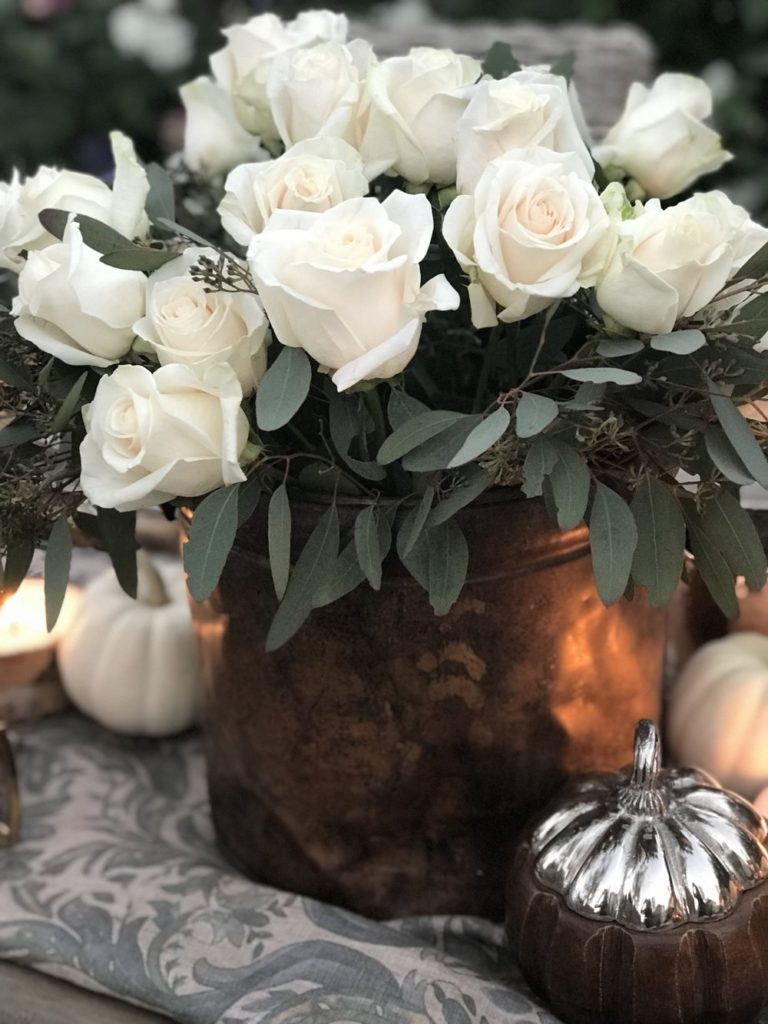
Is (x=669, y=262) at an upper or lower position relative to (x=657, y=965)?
upper

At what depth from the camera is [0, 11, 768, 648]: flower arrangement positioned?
478 millimetres

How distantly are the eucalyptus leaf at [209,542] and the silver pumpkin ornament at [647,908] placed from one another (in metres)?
0.22

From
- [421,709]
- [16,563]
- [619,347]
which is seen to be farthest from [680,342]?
[16,563]

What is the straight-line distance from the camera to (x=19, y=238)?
0.56m

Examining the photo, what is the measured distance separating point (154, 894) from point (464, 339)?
14.4 inches

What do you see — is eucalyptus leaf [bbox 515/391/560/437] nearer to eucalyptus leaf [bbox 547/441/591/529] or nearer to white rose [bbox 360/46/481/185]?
eucalyptus leaf [bbox 547/441/591/529]

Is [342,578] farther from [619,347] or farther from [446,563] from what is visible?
[619,347]

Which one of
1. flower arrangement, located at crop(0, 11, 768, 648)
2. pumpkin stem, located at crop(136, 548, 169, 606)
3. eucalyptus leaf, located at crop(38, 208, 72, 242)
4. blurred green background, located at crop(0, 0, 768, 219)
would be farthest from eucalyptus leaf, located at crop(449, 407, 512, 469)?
blurred green background, located at crop(0, 0, 768, 219)

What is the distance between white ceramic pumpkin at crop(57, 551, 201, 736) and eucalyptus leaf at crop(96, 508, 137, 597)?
0.23 m

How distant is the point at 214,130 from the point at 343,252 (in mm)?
280

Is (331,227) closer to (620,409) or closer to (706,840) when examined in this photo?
(620,409)

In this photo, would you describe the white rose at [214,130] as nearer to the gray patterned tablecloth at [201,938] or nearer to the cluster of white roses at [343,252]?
the cluster of white roses at [343,252]

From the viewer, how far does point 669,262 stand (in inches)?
19.0

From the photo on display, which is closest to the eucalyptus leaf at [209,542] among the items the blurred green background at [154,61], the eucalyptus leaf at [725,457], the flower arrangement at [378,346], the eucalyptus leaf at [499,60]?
the flower arrangement at [378,346]
